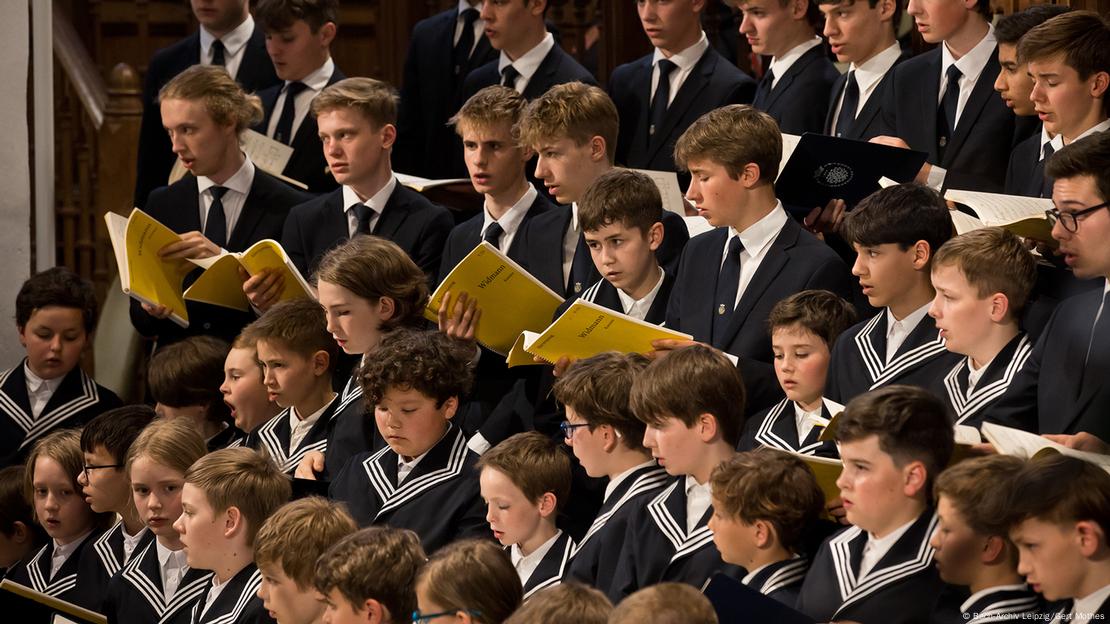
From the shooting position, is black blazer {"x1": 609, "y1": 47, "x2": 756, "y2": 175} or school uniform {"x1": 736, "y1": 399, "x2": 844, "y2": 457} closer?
school uniform {"x1": 736, "y1": 399, "x2": 844, "y2": 457}

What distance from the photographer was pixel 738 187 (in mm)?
3770

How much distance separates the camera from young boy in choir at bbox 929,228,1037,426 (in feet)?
10.5

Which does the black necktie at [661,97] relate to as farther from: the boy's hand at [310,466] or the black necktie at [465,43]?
the boy's hand at [310,466]

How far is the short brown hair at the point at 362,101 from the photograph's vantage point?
4.64 meters

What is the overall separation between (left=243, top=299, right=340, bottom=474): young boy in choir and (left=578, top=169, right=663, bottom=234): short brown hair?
2.82 ft

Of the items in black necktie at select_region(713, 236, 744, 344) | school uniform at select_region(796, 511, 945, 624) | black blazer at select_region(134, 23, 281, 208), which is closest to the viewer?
school uniform at select_region(796, 511, 945, 624)

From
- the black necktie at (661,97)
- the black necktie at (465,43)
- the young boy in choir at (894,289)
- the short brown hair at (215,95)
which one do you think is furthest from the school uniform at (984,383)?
the black necktie at (465,43)

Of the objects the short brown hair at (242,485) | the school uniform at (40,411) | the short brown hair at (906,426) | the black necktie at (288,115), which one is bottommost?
the school uniform at (40,411)

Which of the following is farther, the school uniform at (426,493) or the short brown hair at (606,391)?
the school uniform at (426,493)

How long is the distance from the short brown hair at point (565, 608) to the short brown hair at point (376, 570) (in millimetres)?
547

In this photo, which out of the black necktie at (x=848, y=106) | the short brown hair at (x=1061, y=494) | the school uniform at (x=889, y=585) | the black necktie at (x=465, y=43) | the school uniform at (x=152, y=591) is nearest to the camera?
the short brown hair at (x=1061, y=494)

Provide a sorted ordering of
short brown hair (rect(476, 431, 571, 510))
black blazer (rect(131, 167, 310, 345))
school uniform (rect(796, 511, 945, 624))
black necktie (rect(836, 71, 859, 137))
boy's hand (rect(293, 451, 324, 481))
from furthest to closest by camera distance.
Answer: black blazer (rect(131, 167, 310, 345))
black necktie (rect(836, 71, 859, 137))
boy's hand (rect(293, 451, 324, 481))
short brown hair (rect(476, 431, 571, 510))
school uniform (rect(796, 511, 945, 624))

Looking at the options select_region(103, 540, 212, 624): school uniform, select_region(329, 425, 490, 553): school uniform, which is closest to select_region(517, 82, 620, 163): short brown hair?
select_region(329, 425, 490, 553): school uniform

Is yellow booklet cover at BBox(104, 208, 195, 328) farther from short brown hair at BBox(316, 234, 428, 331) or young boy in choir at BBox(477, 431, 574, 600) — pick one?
young boy in choir at BBox(477, 431, 574, 600)
